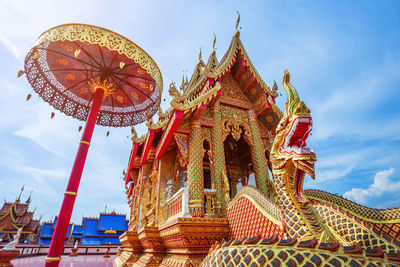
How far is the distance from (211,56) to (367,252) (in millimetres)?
6608

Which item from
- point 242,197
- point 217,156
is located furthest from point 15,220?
point 242,197

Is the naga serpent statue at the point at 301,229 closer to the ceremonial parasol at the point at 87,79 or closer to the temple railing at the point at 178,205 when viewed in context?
the temple railing at the point at 178,205

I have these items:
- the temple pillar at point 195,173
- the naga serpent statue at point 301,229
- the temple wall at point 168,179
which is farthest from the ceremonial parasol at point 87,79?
the naga serpent statue at point 301,229

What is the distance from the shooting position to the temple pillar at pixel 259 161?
531 centimetres

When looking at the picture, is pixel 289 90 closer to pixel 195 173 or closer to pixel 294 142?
pixel 294 142

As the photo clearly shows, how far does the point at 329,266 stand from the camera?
98 cm

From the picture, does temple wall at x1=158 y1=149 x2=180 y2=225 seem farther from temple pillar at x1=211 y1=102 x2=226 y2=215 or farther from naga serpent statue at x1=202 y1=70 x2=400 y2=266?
naga serpent statue at x1=202 y1=70 x2=400 y2=266

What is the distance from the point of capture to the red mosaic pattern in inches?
106

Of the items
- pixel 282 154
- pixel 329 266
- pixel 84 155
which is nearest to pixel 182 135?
pixel 84 155

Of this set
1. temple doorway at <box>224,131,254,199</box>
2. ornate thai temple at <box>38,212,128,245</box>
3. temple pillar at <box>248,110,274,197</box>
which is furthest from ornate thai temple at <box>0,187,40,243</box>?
temple pillar at <box>248,110,274,197</box>

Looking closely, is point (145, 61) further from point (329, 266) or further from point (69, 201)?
point (329, 266)

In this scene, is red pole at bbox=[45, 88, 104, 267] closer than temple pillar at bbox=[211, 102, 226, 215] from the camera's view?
Yes

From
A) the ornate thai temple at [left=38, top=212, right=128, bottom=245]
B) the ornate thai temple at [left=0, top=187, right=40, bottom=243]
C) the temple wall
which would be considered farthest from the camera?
the ornate thai temple at [left=38, top=212, right=128, bottom=245]

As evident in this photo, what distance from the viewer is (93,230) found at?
23.5 m
